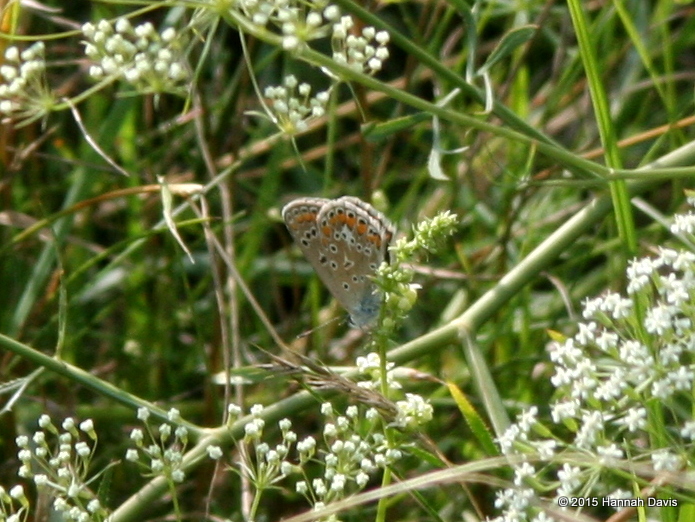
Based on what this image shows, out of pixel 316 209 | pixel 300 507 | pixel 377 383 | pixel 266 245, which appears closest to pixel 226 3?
pixel 377 383

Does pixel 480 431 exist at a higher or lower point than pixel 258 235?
higher

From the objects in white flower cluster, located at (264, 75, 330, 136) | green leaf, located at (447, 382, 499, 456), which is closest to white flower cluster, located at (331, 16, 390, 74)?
white flower cluster, located at (264, 75, 330, 136)

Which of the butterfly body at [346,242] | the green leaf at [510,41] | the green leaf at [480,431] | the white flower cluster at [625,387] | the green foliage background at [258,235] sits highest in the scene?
the green leaf at [510,41]

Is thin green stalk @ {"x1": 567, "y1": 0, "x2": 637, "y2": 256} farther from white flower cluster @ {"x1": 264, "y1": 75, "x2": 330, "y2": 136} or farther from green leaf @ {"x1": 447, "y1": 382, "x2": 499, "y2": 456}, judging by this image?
white flower cluster @ {"x1": 264, "y1": 75, "x2": 330, "y2": 136}

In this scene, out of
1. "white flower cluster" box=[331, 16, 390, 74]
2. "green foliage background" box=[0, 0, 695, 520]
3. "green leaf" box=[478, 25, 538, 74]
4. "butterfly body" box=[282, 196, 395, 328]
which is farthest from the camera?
"green foliage background" box=[0, 0, 695, 520]

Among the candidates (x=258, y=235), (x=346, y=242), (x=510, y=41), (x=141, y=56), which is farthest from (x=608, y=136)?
(x=258, y=235)

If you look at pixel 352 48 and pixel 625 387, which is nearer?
pixel 625 387

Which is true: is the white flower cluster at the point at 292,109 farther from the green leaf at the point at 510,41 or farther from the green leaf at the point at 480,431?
the green leaf at the point at 480,431

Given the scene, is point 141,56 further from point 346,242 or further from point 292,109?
point 346,242

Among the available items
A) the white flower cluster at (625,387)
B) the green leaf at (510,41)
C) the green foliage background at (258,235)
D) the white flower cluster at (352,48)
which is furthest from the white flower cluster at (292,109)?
the green foliage background at (258,235)
